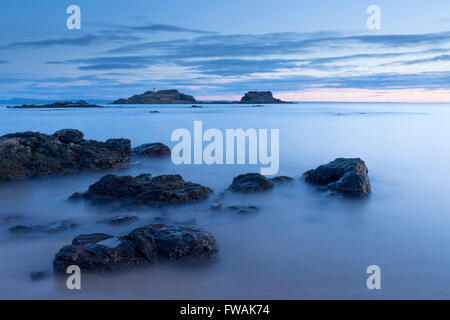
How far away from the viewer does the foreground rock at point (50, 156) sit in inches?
439

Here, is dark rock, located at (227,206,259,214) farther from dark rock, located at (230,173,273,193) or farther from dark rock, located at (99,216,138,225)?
dark rock, located at (99,216,138,225)

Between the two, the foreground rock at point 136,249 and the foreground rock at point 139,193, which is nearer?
the foreground rock at point 136,249

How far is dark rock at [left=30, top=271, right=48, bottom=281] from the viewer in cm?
511

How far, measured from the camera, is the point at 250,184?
32.5ft

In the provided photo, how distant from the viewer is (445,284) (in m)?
5.12

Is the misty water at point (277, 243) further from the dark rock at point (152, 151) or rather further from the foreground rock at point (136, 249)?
the dark rock at point (152, 151)

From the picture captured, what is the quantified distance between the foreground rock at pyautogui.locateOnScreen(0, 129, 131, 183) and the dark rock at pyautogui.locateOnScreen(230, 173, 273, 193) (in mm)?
5203

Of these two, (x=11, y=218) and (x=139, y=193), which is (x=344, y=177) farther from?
(x=11, y=218)

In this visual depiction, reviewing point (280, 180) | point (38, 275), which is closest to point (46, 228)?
point (38, 275)

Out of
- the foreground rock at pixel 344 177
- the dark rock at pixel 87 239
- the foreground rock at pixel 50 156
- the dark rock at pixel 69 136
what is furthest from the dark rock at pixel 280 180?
the dark rock at pixel 69 136

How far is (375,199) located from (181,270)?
612 centimetres

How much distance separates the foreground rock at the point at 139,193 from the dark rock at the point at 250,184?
980mm

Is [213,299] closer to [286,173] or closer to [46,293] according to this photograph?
[46,293]

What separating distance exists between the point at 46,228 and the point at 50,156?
5.79m
